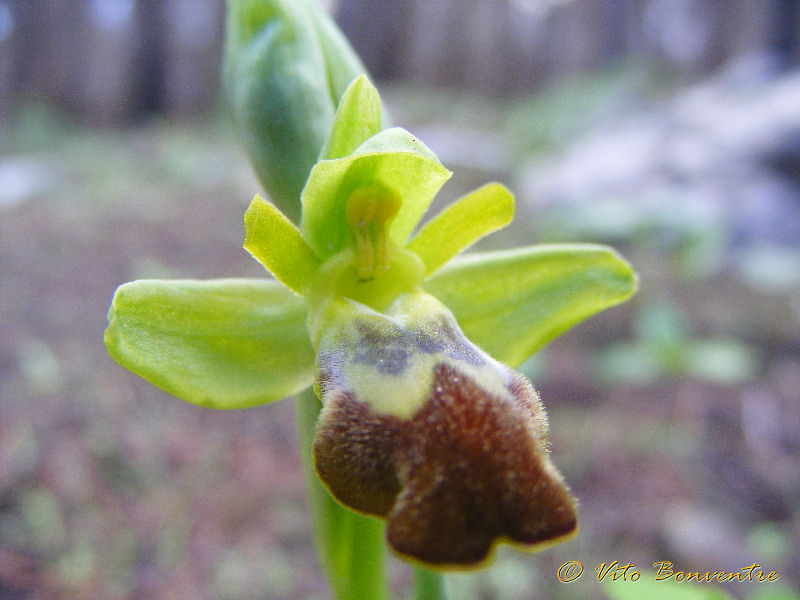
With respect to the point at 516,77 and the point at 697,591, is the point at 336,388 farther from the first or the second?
the point at 516,77

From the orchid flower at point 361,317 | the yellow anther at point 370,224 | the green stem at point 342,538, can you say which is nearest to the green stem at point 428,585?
the orchid flower at point 361,317

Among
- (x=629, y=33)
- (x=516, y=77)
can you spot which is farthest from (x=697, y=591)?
(x=516, y=77)

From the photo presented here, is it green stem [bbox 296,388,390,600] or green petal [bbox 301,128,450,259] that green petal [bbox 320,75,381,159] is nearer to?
green petal [bbox 301,128,450,259]

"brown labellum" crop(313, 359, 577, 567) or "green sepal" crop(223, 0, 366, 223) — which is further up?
"green sepal" crop(223, 0, 366, 223)

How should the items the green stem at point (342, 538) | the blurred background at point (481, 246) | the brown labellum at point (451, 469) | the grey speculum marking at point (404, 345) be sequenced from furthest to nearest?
the blurred background at point (481, 246) → the green stem at point (342, 538) → the grey speculum marking at point (404, 345) → the brown labellum at point (451, 469)

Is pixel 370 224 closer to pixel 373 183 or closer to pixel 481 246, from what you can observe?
pixel 373 183

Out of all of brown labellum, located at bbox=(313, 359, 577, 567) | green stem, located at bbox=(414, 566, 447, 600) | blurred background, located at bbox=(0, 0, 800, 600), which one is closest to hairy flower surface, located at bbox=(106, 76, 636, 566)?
brown labellum, located at bbox=(313, 359, 577, 567)

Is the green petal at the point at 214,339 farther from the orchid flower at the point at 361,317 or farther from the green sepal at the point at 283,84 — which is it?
the green sepal at the point at 283,84

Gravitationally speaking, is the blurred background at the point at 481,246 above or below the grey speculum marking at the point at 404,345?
below
